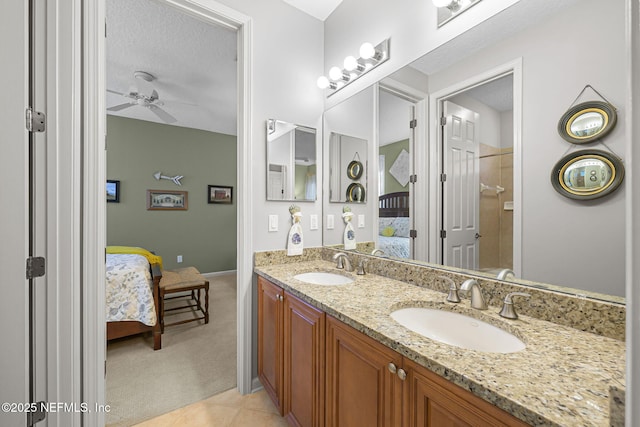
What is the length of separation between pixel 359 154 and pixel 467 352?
147 cm

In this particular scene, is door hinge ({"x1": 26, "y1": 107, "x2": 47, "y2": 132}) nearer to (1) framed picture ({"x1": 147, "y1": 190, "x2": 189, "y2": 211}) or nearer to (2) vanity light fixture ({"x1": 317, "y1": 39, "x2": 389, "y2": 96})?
(2) vanity light fixture ({"x1": 317, "y1": 39, "x2": 389, "y2": 96})

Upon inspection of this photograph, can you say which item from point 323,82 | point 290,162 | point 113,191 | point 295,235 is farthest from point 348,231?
point 113,191

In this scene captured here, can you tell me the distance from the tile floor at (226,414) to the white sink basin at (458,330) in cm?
104

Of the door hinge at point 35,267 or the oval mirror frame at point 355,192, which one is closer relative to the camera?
the door hinge at point 35,267

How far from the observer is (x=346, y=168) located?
6.73ft

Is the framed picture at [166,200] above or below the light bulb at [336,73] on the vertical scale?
below

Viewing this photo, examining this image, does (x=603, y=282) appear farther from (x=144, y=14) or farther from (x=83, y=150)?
(x=144, y=14)

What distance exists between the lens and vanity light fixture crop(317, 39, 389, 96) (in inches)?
67.4

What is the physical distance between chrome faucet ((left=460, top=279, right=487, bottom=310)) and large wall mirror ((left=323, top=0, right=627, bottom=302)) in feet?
0.47

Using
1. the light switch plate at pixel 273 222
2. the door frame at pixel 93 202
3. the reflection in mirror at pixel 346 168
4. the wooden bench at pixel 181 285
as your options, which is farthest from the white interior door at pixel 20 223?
the reflection in mirror at pixel 346 168

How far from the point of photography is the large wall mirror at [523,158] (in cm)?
84

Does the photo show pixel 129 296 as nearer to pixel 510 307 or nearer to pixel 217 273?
pixel 510 307

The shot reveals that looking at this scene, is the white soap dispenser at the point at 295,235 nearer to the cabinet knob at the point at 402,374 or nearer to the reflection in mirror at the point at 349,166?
the reflection in mirror at the point at 349,166

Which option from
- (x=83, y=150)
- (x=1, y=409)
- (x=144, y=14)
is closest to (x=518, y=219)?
(x=83, y=150)
